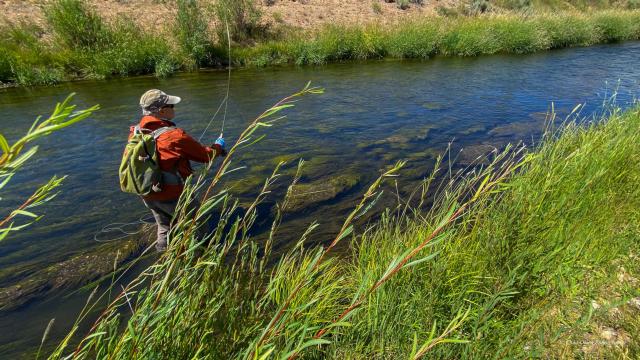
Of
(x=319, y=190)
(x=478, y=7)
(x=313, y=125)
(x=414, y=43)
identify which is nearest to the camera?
(x=319, y=190)

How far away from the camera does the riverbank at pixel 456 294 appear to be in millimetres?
1979

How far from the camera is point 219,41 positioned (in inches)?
818

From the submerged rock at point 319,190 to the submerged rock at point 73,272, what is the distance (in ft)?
8.24

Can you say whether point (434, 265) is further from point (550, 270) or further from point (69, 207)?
point (69, 207)

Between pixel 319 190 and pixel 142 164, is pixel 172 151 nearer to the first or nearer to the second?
pixel 142 164

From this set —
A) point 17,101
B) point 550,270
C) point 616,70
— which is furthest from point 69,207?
point 616,70

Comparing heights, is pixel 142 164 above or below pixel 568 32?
below

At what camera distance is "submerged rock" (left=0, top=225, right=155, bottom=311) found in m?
4.72

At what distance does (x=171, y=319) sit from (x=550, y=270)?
3118 millimetres

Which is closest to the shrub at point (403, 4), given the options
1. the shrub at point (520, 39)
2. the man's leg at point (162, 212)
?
the shrub at point (520, 39)

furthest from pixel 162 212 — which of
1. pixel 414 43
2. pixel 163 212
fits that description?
pixel 414 43

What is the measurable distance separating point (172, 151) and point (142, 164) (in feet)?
1.12

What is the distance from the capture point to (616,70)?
16.9 metres

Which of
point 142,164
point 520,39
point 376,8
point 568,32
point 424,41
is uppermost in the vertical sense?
point 376,8
